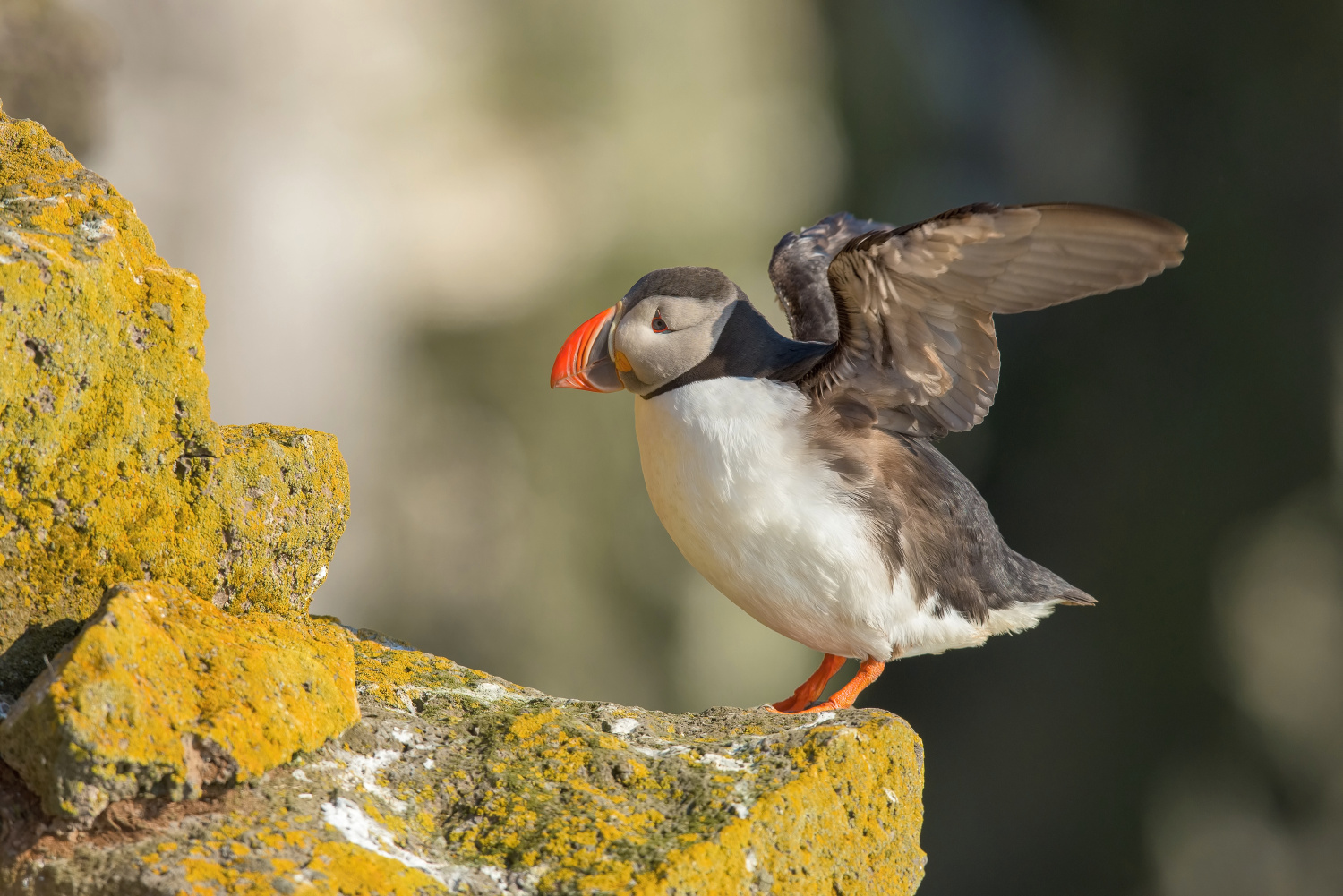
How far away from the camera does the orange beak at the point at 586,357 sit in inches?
106

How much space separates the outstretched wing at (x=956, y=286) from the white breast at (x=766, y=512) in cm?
24

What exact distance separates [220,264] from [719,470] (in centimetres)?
343

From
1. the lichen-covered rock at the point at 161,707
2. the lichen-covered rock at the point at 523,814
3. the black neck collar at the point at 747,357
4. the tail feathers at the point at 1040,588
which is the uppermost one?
the black neck collar at the point at 747,357

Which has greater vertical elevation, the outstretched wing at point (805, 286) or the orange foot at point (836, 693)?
the outstretched wing at point (805, 286)

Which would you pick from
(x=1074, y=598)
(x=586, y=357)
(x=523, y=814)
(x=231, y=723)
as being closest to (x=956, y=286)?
(x=586, y=357)

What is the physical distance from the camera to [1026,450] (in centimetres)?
672

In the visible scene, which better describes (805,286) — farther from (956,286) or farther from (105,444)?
(105,444)

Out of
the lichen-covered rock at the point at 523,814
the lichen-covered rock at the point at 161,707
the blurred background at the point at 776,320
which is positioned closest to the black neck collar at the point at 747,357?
the lichen-covered rock at the point at 523,814

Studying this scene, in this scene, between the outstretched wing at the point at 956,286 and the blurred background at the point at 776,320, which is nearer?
the outstretched wing at the point at 956,286

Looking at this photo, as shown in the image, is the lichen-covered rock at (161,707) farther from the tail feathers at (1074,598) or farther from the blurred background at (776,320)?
the blurred background at (776,320)

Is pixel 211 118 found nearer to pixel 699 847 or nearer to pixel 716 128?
pixel 716 128

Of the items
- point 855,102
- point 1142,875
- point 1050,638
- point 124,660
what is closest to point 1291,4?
point 855,102

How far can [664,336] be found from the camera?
2.65m

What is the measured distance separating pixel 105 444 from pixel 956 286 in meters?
1.79
